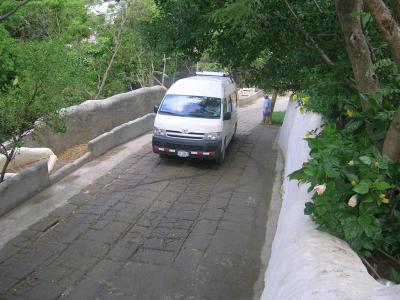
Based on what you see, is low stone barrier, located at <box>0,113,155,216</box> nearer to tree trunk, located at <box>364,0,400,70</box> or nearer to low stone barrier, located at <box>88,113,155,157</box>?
low stone barrier, located at <box>88,113,155,157</box>

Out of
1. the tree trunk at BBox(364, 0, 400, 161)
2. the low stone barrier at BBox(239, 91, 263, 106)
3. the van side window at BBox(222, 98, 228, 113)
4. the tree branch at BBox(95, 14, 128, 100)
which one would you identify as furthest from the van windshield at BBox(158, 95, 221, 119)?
the low stone barrier at BBox(239, 91, 263, 106)

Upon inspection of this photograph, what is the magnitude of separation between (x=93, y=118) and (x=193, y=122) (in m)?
3.39

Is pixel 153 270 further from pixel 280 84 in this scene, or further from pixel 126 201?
pixel 280 84

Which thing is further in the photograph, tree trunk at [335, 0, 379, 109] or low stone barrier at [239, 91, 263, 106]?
low stone barrier at [239, 91, 263, 106]

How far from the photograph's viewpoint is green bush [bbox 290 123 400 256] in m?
3.27

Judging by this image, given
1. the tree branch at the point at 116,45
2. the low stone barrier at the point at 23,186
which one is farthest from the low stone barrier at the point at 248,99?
the low stone barrier at the point at 23,186

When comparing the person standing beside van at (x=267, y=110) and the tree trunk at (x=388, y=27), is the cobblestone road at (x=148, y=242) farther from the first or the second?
the person standing beside van at (x=267, y=110)

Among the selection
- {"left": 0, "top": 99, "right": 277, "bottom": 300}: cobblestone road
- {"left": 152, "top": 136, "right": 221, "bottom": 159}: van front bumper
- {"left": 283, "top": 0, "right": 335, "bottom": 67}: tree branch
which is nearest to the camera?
{"left": 0, "top": 99, "right": 277, "bottom": 300}: cobblestone road

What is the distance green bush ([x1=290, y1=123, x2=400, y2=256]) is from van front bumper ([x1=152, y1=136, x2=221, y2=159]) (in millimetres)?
6687

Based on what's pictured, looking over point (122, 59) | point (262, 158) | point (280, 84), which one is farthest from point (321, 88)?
point (122, 59)

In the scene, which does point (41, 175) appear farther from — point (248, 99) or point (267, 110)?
point (248, 99)

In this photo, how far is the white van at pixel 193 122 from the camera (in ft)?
34.2

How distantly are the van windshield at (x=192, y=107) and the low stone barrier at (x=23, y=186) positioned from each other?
3612 mm

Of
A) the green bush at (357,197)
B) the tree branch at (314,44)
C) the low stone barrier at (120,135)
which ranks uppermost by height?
the tree branch at (314,44)
